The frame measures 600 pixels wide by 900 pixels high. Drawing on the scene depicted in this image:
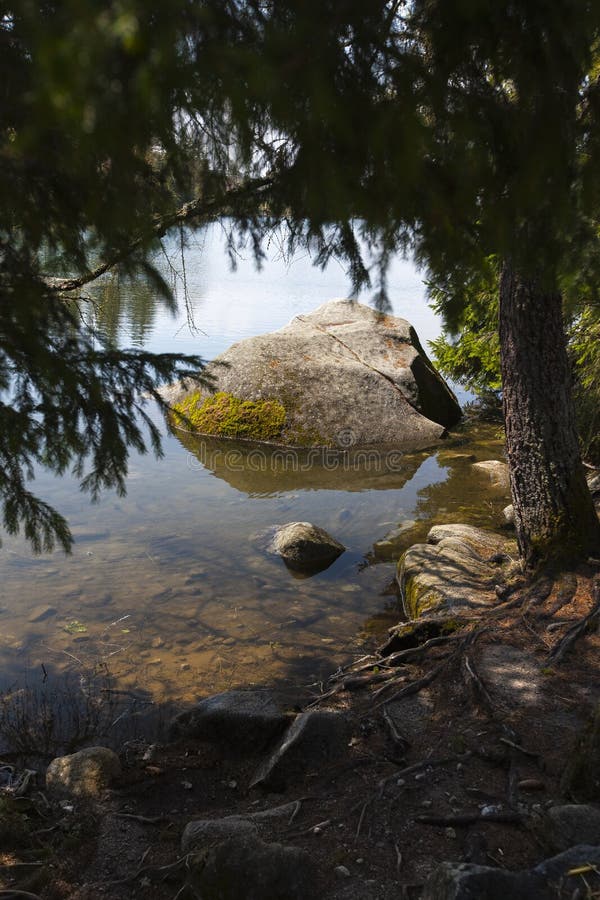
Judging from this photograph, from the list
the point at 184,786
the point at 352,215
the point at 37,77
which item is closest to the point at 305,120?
the point at 352,215

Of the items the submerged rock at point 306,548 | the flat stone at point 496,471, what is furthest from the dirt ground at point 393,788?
the flat stone at point 496,471

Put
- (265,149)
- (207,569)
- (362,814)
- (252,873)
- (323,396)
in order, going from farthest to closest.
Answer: (323,396)
(207,569)
(362,814)
(265,149)
(252,873)

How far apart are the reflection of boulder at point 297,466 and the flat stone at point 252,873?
694cm

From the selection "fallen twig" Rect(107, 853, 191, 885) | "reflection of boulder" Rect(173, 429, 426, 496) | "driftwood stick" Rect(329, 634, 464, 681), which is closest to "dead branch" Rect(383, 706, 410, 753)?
"driftwood stick" Rect(329, 634, 464, 681)

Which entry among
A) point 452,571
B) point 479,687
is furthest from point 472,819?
point 452,571

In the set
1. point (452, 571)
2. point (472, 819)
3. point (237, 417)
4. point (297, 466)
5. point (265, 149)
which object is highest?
point (265, 149)

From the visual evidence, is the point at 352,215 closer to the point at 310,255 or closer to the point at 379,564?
the point at 310,255

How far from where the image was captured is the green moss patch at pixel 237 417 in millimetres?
11703

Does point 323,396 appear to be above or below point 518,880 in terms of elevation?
above

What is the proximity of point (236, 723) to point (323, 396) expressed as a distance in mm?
8267

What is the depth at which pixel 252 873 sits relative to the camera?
243 centimetres

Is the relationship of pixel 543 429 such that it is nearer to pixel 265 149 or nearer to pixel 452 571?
pixel 452 571

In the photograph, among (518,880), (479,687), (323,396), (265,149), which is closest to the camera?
(518,880)

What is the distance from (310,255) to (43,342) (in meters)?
1.45
